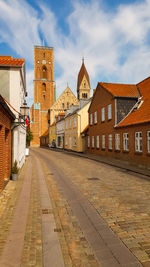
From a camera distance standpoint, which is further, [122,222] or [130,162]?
[130,162]

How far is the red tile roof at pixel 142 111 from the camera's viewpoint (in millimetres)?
15157

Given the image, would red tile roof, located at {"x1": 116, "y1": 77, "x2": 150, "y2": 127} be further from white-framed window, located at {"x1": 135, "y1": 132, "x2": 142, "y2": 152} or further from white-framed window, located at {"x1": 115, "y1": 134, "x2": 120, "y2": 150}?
white-framed window, located at {"x1": 115, "y1": 134, "x2": 120, "y2": 150}

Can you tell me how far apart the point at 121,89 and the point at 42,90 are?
44536mm

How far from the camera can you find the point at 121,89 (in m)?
21.1

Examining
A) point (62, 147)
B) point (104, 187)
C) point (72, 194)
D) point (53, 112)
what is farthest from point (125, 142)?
point (53, 112)

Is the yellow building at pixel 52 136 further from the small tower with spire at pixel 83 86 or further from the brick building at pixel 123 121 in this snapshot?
the small tower with spire at pixel 83 86

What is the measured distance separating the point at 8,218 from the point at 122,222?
3068 mm

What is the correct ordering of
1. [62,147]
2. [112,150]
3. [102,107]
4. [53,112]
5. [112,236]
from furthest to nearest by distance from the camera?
[53,112], [62,147], [102,107], [112,150], [112,236]

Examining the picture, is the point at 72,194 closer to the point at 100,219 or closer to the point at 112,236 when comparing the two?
the point at 100,219

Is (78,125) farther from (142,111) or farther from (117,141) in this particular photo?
(142,111)

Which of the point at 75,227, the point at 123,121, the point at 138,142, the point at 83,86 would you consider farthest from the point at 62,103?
the point at 75,227

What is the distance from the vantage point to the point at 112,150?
66.4 feet

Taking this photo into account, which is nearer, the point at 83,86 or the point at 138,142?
the point at 138,142

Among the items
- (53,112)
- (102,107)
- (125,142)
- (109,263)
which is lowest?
(109,263)
